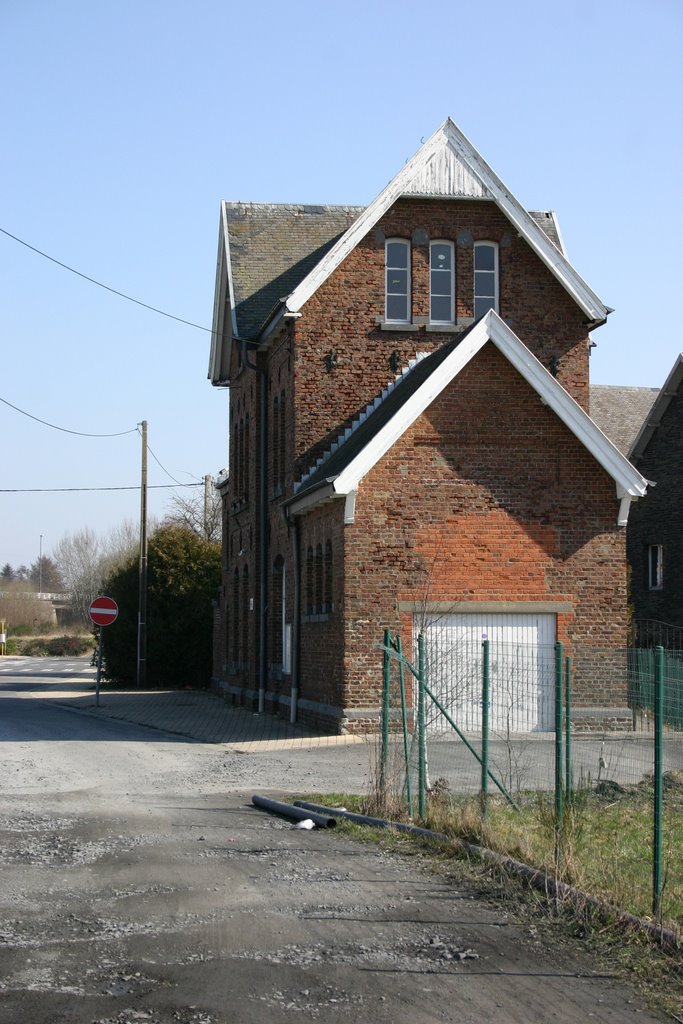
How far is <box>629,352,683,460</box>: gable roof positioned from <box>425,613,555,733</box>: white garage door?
14075 millimetres

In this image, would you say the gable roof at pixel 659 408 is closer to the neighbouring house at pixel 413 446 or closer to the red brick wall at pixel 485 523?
the neighbouring house at pixel 413 446

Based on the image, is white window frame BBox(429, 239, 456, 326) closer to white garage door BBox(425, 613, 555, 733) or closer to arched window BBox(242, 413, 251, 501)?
arched window BBox(242, 413, 251, 501)

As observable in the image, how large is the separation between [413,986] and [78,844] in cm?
528

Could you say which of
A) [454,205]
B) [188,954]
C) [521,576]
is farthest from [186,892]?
[454,205]

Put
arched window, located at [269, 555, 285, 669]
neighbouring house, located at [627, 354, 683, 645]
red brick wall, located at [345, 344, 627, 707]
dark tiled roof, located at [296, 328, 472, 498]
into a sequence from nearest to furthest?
red brick wall, located at [345, 344, 627, 707] → dark tiled roof, located at [296, 328, 472, 498] → arched window, located at [269, 555, 285, 669] → neighbouring house, located at [627, 354, 683, 645]

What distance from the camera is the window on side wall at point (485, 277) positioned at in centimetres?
2570

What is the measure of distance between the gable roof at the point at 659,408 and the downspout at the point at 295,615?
13.4m

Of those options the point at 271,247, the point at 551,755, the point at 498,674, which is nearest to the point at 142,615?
the point at 271,247

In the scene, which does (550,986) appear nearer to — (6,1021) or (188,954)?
(188,954)

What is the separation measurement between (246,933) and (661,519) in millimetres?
28345

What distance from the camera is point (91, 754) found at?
1967 cm

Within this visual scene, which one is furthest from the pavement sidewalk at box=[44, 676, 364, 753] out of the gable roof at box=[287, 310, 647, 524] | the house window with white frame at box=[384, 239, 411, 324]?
the house window with white frame at box=[384, 239, 411, 324]

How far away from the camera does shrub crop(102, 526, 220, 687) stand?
41.5m

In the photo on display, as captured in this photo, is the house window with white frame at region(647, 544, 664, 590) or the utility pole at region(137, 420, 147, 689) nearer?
the house window with white frame at region(647, 544, 664, 590)
